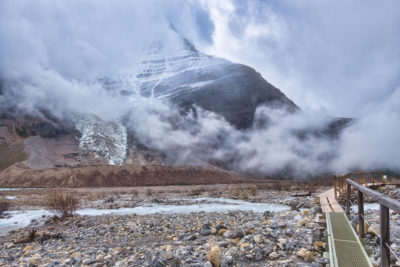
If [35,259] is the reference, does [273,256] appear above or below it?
above

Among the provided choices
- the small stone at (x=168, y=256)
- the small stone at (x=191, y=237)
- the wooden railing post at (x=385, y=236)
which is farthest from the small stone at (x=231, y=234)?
the wooden railing post at (x=385, y=236)

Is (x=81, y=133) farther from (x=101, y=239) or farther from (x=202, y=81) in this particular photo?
(x=101, y=239)

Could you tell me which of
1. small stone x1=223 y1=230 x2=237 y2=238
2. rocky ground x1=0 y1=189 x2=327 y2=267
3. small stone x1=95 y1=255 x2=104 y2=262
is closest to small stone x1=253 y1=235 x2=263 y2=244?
rocky ground x1=0 y1=189 x2=327 y2=267

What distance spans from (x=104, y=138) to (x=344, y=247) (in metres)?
105

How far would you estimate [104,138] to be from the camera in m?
104

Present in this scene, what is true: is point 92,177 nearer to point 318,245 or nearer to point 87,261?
point 87,261

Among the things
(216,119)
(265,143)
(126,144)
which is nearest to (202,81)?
(216,119)

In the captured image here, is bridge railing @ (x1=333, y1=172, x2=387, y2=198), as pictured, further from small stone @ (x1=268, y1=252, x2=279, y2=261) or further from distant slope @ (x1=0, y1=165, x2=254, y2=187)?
distant slope @ (x1=0, y1=165, x2=254, y2=187)

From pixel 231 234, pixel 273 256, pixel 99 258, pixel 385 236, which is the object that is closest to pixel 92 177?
pixel 99 258

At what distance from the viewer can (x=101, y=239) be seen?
34.7 feet

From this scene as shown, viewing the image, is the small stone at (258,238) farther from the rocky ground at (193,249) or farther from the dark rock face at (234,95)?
the dark rock face at (234,95)

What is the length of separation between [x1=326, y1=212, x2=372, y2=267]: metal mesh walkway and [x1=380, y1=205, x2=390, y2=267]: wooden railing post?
4.45ft

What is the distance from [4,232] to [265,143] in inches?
4365

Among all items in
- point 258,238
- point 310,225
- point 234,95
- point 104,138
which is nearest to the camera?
point 258,238
